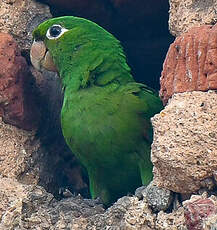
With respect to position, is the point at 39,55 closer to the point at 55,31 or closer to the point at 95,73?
the point at 55,31

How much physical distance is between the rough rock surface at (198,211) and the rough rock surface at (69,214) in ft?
0.36

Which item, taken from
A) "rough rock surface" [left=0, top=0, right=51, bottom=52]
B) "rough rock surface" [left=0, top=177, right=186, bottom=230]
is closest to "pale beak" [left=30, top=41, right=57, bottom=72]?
"rough rock surface" [left=0, top=0, right=51, bottom=52]

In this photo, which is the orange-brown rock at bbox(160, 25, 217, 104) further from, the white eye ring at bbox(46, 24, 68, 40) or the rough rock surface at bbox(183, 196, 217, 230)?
the white eye ring at bbox(46, 24, 68, 40)

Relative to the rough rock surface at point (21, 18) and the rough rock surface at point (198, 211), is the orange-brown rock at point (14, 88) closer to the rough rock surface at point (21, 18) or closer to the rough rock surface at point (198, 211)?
the rough rock surface at point (21, 18)

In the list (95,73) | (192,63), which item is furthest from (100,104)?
(192,63)

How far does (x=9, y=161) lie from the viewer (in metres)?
2.97

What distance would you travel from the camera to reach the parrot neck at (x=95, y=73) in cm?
301

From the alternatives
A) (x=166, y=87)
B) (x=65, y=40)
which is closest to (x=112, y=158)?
(x=166, y=87)

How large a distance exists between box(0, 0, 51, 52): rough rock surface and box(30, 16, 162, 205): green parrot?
112 millimetres

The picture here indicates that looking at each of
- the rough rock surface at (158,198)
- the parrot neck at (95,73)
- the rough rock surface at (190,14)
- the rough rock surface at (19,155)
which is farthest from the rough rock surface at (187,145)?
the rough rock surface at (19,155)

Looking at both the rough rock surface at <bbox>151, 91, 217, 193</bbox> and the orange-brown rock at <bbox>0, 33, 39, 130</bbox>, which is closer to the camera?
the rough rock surface at <bbox>151, 91, 217, 193</bbox>

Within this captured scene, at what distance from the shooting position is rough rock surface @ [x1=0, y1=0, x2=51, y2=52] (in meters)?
3.19

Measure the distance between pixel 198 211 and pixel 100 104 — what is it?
97cm

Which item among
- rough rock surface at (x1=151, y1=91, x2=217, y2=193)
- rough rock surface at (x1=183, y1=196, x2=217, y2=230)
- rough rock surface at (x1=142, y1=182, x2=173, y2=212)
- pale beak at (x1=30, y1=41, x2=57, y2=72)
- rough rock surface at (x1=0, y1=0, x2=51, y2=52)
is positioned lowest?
rough rock surface at (x1=142, y1=182, x2=173, y2=212)
